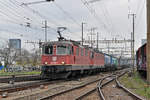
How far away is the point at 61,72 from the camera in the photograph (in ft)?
62.6

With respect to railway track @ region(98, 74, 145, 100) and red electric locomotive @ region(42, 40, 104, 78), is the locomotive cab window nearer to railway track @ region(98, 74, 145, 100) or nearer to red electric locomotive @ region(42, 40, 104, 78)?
red electric locomotive @ region(42, 40, 104, 78)

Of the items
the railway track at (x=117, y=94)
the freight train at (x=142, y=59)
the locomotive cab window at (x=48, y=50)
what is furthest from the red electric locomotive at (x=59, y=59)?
the freight train at (x=142, y=59)

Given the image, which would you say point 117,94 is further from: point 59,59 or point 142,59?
point 142,59

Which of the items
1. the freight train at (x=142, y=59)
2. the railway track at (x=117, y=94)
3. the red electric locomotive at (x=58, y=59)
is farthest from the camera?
the freight train at (x=142, y=59)

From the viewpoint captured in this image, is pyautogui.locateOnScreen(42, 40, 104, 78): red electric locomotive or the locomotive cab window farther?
the locomotive cab window

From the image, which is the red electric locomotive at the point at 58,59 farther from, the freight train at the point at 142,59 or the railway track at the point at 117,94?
the freight train at the point at 142,59

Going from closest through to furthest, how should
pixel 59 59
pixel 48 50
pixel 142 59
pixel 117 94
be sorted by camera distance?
pixel 117 94 < pixel 59 59 < pixel 48 50 < pixel 142 59

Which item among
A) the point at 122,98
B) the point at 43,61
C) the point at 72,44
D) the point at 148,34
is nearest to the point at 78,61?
the point at 72,44

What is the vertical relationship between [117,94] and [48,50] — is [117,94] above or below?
below

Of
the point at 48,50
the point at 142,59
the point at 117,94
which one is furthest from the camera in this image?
the point at 142,59

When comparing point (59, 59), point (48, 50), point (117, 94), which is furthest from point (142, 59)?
point (117, 94)

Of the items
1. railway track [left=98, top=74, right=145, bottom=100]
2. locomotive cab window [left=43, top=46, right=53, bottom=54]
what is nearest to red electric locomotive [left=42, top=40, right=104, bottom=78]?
locomotive cab window [left=43, top=46, right=53, bottom=54]

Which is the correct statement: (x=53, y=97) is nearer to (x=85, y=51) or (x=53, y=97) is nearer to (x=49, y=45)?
(x=49, y=45)

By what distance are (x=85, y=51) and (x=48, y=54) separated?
234 inches
